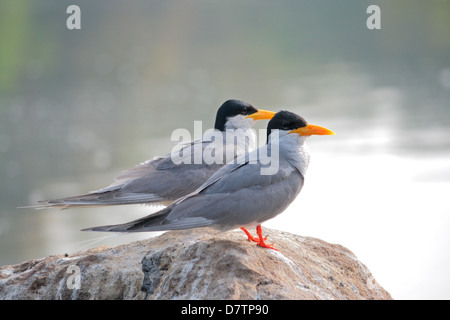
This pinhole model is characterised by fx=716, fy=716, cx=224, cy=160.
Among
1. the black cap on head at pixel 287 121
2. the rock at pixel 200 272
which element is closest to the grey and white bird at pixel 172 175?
the rock at pixel 200 272

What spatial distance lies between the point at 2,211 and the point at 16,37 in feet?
38.9

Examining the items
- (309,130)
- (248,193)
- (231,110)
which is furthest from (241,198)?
(231,110)

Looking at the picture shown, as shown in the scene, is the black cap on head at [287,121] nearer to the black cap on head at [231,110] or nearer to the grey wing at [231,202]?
the grey wing at [231,202]

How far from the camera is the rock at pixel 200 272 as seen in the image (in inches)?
206

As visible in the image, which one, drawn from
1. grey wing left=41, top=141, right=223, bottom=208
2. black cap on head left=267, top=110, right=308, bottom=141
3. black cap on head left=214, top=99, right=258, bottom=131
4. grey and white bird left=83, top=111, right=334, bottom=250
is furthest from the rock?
black cap on head left=214, top=99, right=258, bottom=131

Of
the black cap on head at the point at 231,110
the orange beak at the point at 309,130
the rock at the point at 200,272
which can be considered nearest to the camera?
the rock at the point at 200,272

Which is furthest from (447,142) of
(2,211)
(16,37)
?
(16,37)

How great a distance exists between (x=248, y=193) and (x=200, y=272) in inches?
36.5

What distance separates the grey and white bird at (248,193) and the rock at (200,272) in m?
0.20

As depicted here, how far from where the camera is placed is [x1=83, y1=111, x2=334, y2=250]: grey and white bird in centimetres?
579

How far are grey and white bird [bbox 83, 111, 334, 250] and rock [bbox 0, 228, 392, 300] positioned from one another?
0.64 feet
